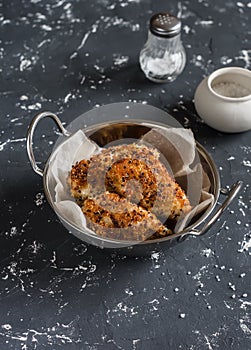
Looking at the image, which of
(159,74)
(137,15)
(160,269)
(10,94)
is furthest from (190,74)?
(160,269)

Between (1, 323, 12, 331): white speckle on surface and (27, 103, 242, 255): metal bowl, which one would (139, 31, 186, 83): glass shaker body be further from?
(1, 323, 12, 331): white speckle on surface

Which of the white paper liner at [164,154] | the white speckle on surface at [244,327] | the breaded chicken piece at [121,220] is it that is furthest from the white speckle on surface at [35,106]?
the white speckle on surface at [244,327]

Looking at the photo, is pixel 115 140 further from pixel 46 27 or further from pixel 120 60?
pixel 46 27

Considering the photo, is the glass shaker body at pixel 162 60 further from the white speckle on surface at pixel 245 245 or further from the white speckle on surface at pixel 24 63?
the white speckle on surface at pixel 245 245

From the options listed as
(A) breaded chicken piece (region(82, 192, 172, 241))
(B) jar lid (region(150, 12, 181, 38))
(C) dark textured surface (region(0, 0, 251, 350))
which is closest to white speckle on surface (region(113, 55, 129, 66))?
(C) dark textured surface (region(0, 0, 251, 350))

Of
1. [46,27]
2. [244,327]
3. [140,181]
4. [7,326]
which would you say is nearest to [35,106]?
[46,27]

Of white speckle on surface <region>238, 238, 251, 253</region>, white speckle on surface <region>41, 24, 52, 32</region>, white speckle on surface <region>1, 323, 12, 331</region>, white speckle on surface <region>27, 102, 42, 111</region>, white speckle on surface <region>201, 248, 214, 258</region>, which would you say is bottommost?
white speckle on surface <region>238, 238, 251, 253</region>
